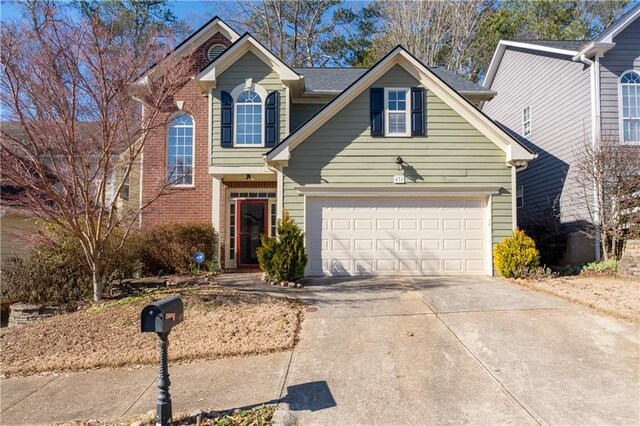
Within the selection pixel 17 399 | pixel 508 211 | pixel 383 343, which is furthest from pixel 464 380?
pixel 508 211

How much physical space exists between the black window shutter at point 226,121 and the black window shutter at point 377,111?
422cm

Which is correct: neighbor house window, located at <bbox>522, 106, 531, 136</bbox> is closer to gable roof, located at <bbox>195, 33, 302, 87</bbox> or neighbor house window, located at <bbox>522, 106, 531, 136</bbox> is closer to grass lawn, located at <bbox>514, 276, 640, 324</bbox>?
grass lawn, located at <bbox>514, 276, 640, 324</bbox>

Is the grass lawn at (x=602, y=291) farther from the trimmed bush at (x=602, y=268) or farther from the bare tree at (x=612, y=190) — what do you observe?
the bare tree at (x=612, y=190)

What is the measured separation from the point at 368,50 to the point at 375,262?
1849 centimetres

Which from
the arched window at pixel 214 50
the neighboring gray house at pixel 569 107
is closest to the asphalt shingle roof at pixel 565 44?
the neighboring gray house at pixel 569 107

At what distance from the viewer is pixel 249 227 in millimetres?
13602

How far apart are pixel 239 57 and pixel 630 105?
12.0m

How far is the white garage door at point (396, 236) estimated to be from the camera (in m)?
11.1

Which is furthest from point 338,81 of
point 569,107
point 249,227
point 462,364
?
point 462,364

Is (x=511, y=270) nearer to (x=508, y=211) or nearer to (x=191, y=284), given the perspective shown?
(x=508, y=211)

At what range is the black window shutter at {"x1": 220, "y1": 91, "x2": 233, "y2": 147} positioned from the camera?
1244 cm

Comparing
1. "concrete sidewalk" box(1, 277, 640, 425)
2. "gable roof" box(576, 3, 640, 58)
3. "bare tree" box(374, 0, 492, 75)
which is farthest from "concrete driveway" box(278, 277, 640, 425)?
"bare tree" box(374, 0, 492, 75)

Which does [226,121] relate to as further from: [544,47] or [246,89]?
[544,47]

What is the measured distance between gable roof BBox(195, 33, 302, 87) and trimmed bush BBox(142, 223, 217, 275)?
14.5 feet
